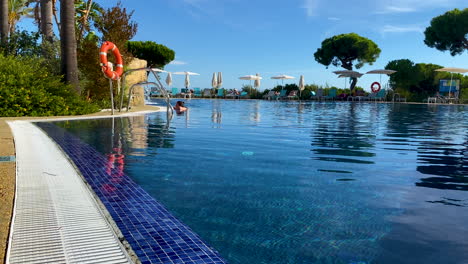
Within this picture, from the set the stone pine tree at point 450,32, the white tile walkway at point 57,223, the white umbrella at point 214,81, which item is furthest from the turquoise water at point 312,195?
the stone pine tree at point 450,32

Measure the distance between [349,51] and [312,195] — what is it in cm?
4084

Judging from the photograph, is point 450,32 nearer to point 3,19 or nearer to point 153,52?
point 153,52

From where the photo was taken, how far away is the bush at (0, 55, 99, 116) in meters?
9.55

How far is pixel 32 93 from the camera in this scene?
9867 millimetres

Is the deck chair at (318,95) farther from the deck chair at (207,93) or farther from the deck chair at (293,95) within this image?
the deck chair at (207,93)

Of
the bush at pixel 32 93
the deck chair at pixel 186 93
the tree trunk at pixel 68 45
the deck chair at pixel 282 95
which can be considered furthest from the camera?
the deck chair at pixel 282 95

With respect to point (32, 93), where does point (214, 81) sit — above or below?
above

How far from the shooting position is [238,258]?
2.02 m

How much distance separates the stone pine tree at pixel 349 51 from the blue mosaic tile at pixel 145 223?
37655mm

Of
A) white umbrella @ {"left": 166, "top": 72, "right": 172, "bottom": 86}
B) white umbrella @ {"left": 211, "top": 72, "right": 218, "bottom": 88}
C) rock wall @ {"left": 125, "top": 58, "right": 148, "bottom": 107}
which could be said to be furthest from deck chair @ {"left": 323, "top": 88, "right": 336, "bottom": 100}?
rock wall @ {"left": 125, "top": 58, "right": 148, "bottom": 107}

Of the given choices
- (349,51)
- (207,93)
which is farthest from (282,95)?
(349,51)

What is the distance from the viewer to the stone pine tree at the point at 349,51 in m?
39.9

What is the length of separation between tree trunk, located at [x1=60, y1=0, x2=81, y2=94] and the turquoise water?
588 cm

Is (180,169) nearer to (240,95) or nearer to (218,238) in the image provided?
(218,238)
